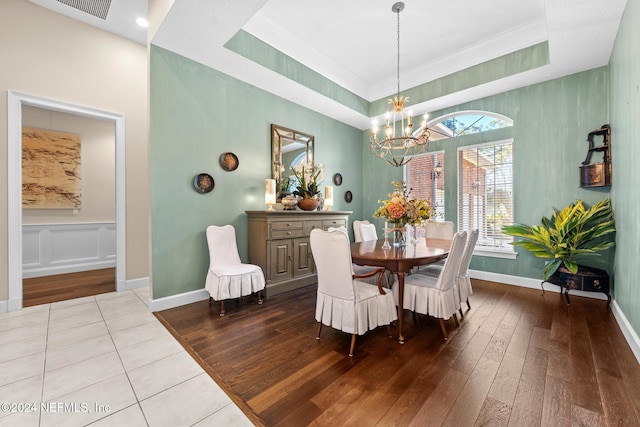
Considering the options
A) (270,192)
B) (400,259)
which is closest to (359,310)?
(400,259)

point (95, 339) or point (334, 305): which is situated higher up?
point (334, 305)

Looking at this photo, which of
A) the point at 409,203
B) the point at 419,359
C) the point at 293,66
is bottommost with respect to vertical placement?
the point at 419,359

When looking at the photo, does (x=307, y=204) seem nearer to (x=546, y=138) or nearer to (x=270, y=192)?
(x=270, y=192)

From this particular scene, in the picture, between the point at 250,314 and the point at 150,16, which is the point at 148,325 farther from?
the point at 150,16

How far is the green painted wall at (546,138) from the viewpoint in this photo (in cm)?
355

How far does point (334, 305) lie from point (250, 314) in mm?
1213

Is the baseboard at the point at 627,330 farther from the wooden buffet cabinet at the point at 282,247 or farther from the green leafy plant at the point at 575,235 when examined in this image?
the wooden buffet cabinet at the point at 282,247

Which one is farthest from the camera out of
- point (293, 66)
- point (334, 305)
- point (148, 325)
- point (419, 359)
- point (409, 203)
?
point (293, 66)

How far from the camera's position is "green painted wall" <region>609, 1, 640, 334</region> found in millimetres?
2221

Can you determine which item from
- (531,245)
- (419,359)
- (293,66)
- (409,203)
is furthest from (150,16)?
(531,245)

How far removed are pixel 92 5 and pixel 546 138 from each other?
627 cm

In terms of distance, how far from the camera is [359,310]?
2207 millimetres

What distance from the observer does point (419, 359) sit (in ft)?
6.88

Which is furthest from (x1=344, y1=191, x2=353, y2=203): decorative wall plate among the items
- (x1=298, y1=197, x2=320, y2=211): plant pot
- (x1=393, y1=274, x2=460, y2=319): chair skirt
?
(x1=393, y1=274, x2=460, y2=319): chair skirt
